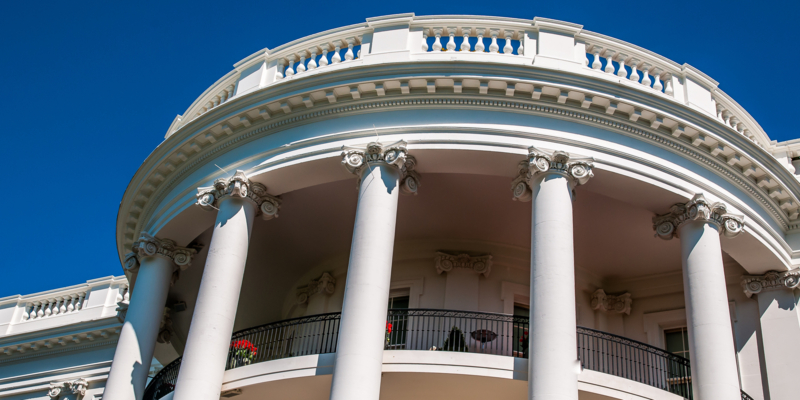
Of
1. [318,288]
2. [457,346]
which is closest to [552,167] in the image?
[457,346]

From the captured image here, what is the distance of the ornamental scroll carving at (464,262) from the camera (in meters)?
19.7

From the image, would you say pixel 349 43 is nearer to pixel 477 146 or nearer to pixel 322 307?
pixel 477 146

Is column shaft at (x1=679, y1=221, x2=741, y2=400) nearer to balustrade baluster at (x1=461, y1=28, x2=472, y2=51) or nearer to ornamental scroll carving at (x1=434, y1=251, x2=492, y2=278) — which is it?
ornamental scroll carving at (x1=434, y1=251, x2=492, y2=278)

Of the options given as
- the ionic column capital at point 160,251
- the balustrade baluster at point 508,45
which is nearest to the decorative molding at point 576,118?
the balustrade baluster at point 508,45

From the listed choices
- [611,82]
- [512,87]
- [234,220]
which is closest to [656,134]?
[611,82]

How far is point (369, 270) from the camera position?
552 inches

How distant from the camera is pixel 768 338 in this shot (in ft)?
57.4

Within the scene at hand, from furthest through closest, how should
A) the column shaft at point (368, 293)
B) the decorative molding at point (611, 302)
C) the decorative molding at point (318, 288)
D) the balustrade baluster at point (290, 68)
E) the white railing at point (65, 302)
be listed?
the white railing at point (65, 302), the decorative molding at point (318, 288), the decorative molding at point (611, 302), the balustrade baluster at point (290, 68), the column shaft at point (368, 293)

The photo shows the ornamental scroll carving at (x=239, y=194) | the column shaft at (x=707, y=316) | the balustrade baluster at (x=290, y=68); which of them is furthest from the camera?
the balustrade baluster at (x=290, y=68)

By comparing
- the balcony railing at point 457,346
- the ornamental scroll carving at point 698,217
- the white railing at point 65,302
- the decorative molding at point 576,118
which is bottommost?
the balcony railing at point 457,346

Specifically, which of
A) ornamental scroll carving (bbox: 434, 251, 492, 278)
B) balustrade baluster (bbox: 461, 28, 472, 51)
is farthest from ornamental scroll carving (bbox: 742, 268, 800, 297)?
balustrade baluster (bbox: 461, 28, 472, 51)

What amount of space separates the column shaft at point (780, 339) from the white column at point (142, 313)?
13.2 m

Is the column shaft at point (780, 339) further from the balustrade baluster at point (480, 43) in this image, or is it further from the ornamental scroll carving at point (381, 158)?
the ornamental scroll carving at point (381, 158)

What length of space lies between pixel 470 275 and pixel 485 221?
139 centimetres
